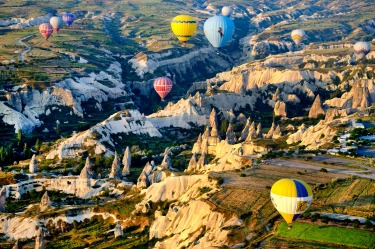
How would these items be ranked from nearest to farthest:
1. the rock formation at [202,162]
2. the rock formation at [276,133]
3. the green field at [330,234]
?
1. the green field at [330,234]
2. the rock formation at [202,162]
3. the rock formation at [276,133]

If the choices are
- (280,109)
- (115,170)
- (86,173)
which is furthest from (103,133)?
(280,109)

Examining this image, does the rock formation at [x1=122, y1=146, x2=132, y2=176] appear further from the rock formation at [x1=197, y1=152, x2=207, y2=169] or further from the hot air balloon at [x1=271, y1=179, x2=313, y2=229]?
the hot air balloon at [x1=271, y1=179, x2=313, y2=229]

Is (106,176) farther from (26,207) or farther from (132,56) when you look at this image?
(132,56)

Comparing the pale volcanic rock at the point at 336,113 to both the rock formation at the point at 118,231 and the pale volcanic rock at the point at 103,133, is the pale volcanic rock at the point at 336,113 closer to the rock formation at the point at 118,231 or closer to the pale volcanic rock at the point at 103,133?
the pale volcanic rock at the point at 103,133

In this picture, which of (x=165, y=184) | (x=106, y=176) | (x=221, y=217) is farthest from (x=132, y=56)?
(x=221, y=217)

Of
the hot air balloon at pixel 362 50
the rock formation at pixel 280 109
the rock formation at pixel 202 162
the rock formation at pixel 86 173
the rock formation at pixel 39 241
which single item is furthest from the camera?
the hot air balloon at pixel 362 50

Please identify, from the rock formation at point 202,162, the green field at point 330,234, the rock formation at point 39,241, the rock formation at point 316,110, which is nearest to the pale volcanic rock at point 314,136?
the rock formation at point 202,162
